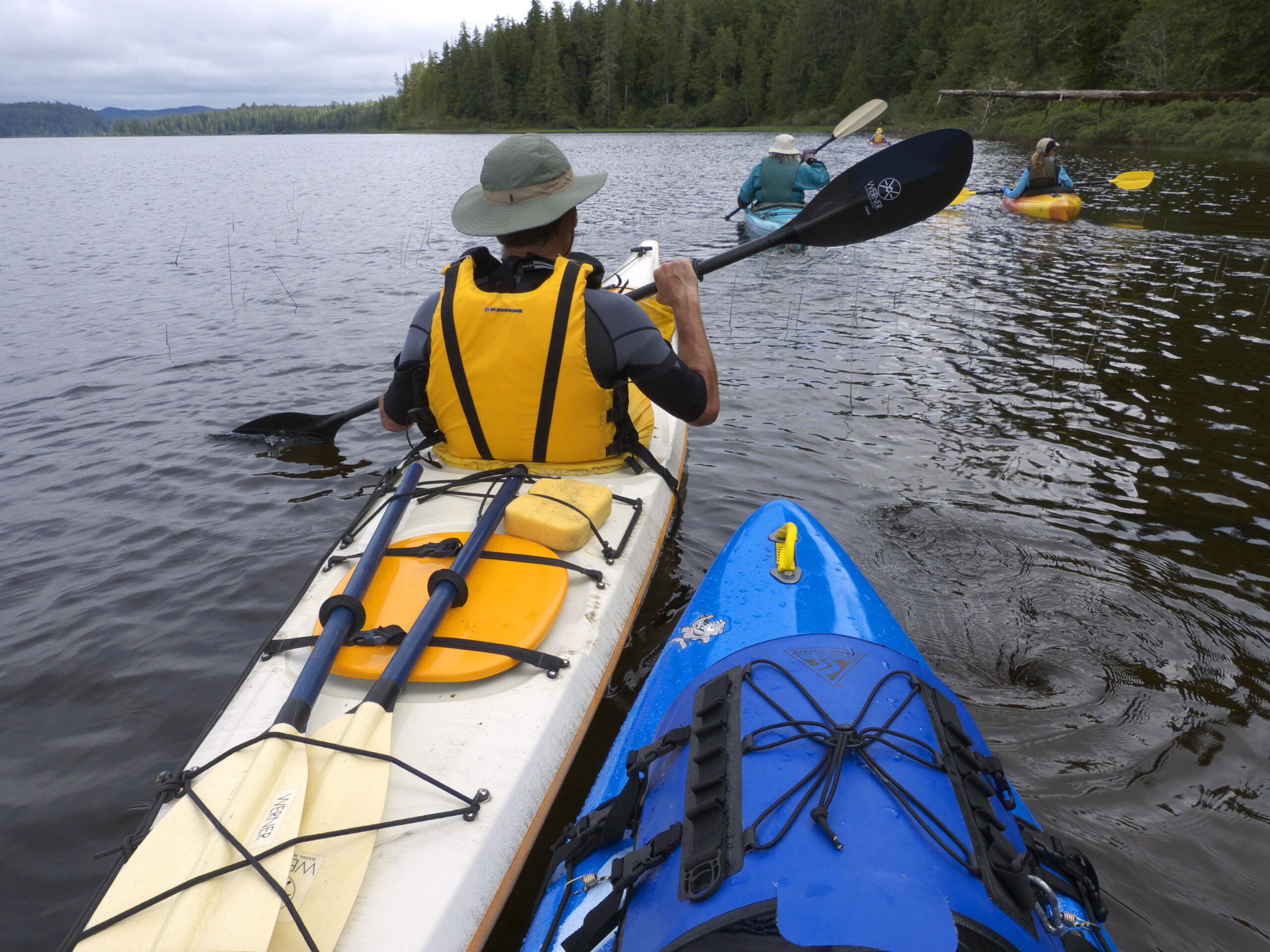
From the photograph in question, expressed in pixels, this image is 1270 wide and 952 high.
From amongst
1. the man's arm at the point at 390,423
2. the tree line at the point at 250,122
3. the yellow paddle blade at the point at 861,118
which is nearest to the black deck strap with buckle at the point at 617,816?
the man's arm at the point at 390,423

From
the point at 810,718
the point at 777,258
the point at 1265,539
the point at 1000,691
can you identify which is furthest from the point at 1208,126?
the point at 810,718

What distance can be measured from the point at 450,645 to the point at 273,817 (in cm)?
66

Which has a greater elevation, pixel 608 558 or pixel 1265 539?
pixel 608 558

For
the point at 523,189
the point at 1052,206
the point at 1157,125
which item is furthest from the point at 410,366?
the point at 1157,125

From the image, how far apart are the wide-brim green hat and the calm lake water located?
76.4 inches

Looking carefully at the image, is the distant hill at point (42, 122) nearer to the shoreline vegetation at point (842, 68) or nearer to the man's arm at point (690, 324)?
the shoreline vegetation at point (842, 68)

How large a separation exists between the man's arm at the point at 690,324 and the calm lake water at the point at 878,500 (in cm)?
125

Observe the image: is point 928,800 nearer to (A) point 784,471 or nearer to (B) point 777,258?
(A) point 784,471

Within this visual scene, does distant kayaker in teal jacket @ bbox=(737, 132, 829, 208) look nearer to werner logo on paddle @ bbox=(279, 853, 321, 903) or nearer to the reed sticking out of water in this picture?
the reed sticking out of water

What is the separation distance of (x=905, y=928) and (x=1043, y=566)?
10.4 feet

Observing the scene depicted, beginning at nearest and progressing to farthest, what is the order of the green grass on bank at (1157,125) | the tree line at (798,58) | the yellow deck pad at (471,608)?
the yellow deck pad at (471,608) < the green grass on bank at (1157,125) < the tree line at (798,58)

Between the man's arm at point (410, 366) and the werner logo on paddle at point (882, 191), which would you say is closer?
the man's arm at point (410, 366)

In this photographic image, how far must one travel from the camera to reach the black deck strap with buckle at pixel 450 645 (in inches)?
83.8

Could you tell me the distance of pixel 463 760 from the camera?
1.90m
